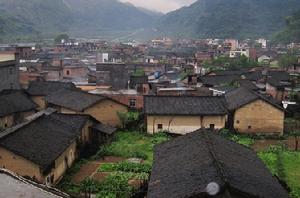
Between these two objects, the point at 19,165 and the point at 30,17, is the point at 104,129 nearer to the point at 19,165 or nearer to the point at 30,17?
the point at 19,165

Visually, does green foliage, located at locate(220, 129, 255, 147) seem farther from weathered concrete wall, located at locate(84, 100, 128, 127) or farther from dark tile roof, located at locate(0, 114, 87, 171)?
dark tile roof, located at locate(0, 114, 87, 171)

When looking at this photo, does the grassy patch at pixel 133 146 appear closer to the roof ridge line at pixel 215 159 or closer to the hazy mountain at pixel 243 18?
the roof ridge line at pixel 215 159

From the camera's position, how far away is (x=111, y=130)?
30938 millimetres

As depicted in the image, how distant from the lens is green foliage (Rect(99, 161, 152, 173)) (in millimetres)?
24562

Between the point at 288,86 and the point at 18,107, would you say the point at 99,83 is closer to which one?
the point at 18,107

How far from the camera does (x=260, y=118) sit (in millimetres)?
34469

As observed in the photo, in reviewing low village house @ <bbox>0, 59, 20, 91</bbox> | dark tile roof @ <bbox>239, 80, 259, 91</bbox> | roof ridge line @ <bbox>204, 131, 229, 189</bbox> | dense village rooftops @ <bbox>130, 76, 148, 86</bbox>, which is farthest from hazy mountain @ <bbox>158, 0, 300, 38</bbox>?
roof ridge line @ <bbox>204, 131, 229, 189</bbox>

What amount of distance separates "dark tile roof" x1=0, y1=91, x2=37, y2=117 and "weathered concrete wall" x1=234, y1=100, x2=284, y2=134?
660 inches

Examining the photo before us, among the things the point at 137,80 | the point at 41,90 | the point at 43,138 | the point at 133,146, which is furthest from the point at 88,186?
the point at 137,80

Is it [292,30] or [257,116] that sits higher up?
[292,30]

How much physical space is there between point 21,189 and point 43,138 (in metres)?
14.9

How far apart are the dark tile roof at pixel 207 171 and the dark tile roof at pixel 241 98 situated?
48.2 feet

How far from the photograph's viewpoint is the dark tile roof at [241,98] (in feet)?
112

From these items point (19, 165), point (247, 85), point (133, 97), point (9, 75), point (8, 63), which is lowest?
point (19, 165)
